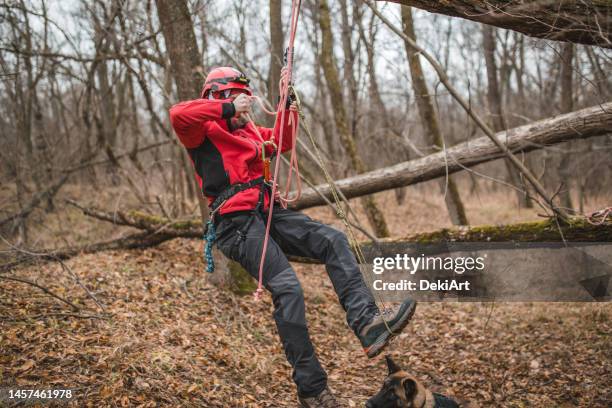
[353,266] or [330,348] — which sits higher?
[353,266]

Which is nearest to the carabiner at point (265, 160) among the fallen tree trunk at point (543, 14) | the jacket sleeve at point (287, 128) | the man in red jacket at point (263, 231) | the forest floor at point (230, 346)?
the man in red jacket at point (263, 231)

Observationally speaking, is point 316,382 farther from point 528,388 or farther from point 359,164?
point 359,164

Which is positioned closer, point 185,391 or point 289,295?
point 289,295

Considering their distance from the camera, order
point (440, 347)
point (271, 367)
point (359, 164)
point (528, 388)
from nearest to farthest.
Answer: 1. point (528, 388)
2. point (271, 367)
3. point (440, 347)
4. point (359, 164)

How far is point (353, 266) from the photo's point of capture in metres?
3.87

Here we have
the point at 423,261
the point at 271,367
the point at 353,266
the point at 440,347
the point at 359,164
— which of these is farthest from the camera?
the point at 359,164

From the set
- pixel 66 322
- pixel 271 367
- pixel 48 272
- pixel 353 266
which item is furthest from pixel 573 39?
pixel 48 272

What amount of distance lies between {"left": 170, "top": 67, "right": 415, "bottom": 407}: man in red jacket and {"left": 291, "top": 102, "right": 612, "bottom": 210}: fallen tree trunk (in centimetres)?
217

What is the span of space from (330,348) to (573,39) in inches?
163

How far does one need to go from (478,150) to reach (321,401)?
14.5 ft

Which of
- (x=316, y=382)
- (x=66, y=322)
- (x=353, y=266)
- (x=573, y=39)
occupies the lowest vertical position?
(x=316, y=382)

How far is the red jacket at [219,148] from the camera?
3.98 meters

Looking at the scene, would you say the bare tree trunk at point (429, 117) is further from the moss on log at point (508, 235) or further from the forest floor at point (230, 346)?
the moss on log at point (508, 235)

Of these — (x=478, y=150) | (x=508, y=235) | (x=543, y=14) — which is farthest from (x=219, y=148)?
(x=478, y=150)
